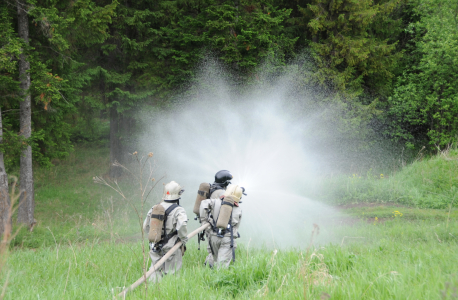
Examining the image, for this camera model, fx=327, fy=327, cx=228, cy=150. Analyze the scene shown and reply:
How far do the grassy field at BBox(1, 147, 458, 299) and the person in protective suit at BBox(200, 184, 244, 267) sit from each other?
0.29m

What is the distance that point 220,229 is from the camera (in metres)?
5.43

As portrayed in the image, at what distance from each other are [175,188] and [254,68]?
441 inches

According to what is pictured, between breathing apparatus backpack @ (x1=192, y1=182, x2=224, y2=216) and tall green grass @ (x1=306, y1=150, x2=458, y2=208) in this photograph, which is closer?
breathing apparatus backpack @ (x1=192, y1=182, x2=224, y2=216)

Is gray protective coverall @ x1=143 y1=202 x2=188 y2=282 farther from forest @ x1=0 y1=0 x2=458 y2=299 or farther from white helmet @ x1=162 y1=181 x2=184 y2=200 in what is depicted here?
forest @ x1=0 y1=0 x2=458 y2=299

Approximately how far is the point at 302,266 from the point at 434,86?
17334mm

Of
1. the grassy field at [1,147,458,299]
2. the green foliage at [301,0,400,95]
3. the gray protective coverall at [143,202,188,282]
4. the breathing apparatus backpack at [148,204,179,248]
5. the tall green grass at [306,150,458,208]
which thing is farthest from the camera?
the green foliage at [301,0,400,95]

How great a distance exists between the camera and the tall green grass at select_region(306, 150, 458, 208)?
32.2 ft

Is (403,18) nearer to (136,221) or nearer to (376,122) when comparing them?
(376,122)

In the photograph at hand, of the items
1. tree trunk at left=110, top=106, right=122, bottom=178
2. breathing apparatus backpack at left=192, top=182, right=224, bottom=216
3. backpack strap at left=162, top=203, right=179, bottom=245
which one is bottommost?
backpack strap at left=162, top=203, right=179, bottom=245

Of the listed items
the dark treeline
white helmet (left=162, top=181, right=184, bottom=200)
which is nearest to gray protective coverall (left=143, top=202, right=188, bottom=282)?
white helmet (left=162, top=181, right=184, bottom=200)

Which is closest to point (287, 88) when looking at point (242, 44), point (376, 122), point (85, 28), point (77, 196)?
point (242, 44)

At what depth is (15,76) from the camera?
33.0ft

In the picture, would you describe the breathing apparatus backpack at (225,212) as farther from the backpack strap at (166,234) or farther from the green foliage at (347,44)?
the green foliage at (347,44)

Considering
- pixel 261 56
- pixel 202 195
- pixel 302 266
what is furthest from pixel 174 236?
pixel 261 56
